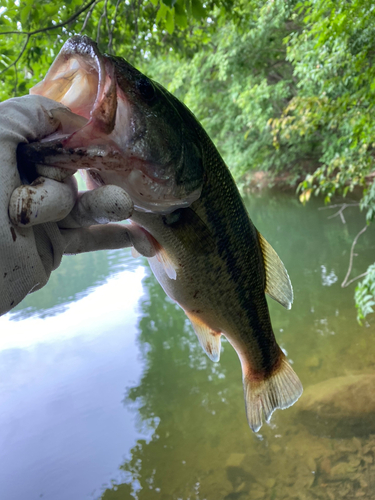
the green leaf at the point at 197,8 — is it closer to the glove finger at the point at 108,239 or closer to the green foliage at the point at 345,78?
the green foliage at the point at 345,78

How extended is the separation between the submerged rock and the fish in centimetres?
248

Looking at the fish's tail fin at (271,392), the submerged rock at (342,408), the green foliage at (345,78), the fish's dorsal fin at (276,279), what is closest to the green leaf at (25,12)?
the fish's dorsal fin at (276,279)

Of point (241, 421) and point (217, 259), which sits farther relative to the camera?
point (241, 421)

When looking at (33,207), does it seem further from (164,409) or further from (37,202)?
(164,409)

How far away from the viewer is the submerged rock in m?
3.95

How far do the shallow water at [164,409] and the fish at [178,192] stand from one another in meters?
2.31

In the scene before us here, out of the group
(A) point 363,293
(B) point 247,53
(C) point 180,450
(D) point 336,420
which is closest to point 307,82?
(B) point 247,53

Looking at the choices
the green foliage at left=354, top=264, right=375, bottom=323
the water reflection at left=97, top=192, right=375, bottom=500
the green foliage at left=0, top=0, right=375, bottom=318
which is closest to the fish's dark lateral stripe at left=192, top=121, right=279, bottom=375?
the green foliage at left=0, top=0, right=375, bottom=318

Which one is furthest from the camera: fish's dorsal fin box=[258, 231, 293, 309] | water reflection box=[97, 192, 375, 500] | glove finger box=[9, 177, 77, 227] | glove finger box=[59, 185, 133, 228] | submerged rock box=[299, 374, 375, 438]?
submerged rock box=[299, 374, 375, 438]

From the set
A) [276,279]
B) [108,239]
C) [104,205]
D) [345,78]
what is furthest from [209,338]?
[345,78]

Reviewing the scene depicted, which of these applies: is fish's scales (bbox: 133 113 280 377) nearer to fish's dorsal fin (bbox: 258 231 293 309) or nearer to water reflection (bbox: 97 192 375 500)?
fish's dorsal fin (bbox: 258 231 293 309)

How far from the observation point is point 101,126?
108cm

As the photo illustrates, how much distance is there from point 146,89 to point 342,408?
13.3ft

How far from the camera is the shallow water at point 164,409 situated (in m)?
3.78
